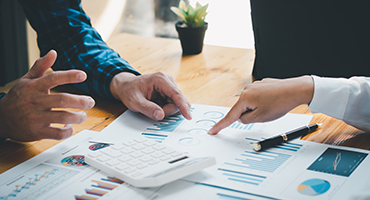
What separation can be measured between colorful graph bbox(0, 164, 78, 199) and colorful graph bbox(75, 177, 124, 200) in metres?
0.06

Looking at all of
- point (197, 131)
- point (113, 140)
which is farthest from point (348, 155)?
point (113, 140)

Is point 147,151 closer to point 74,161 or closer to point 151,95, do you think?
point 74,161

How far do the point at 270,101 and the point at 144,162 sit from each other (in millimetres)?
288

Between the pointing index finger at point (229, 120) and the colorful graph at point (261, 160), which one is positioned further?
the pointing index finger at point (229, 120)

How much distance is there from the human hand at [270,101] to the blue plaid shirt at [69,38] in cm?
38

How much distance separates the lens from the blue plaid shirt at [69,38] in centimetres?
100

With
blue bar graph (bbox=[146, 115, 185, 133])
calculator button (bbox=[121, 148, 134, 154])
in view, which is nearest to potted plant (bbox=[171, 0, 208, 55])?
blue bar graph (bbox=[146, 115, 185, 133])

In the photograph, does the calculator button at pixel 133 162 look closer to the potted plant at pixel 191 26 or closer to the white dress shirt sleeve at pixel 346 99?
the white dress shirt sleeve at pixel 346 99

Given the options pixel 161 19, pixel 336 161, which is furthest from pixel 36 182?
pixel 161 19

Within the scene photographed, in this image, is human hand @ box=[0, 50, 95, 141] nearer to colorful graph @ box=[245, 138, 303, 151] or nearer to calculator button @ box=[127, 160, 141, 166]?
calculator button @ box=[127, 160, 141, 166]

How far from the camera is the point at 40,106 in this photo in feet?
2.19

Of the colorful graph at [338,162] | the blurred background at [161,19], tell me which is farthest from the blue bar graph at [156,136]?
the blurred background at [161,19]

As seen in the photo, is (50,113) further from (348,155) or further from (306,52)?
(306,52)

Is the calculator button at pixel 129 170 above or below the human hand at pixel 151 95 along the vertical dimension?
below
